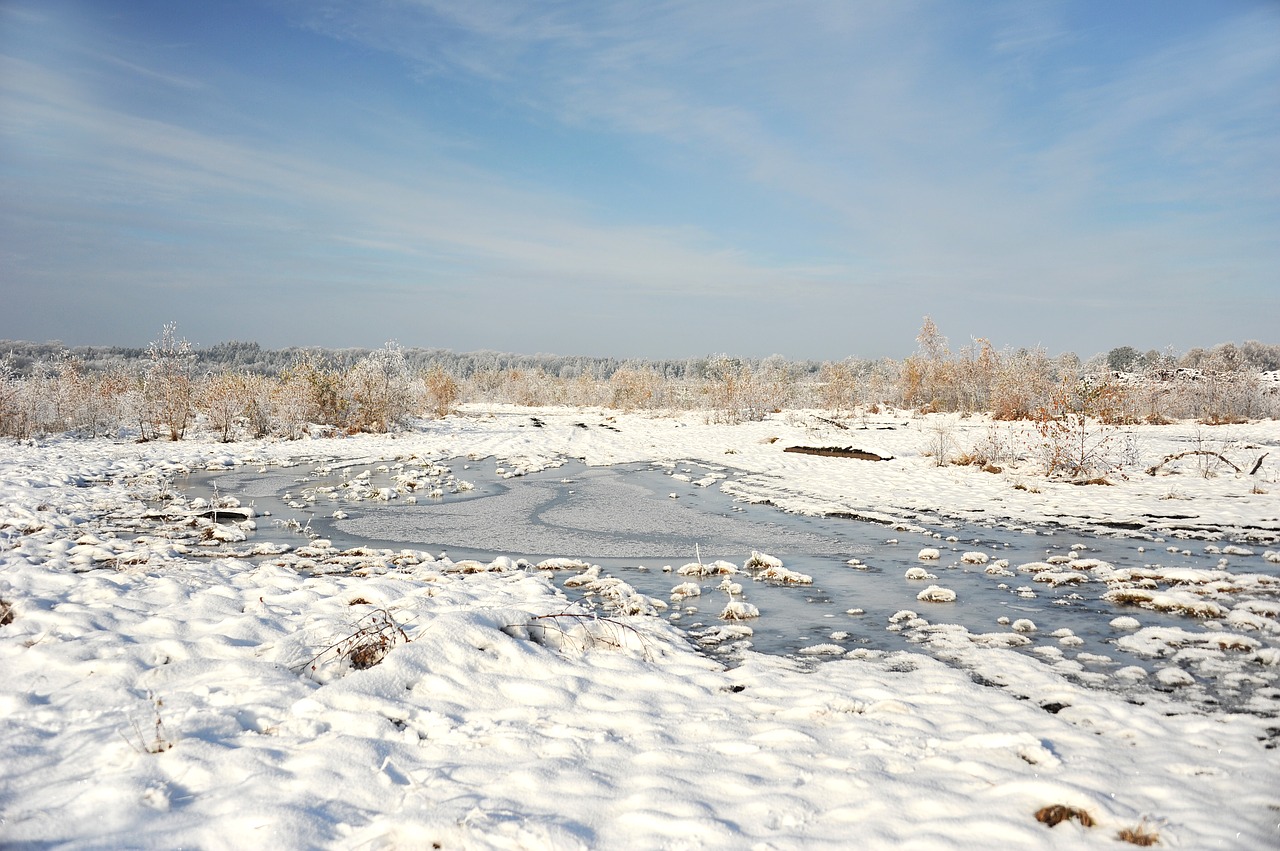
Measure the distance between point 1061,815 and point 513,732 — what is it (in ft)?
7.33

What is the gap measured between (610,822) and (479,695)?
4.61ft

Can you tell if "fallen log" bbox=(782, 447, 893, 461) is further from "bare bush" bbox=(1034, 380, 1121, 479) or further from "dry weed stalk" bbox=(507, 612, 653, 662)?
"dry weed stalk" bbox=(507, 612, 653, 662)

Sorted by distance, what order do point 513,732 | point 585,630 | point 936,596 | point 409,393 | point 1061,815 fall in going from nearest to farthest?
point 1061,815, point 513,732, point 585,630, point 936,596, point 409,393

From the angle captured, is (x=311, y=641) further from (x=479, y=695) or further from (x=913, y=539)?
(x=913, y=539)

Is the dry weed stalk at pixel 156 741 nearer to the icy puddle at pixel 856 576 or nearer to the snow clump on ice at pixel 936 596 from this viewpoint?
the icy puddle at pixel 856 576

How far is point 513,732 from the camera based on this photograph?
332 cm

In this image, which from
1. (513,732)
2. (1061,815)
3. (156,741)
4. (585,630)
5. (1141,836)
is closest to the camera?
(1141,836)

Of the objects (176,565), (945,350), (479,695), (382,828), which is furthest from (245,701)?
(945,350)

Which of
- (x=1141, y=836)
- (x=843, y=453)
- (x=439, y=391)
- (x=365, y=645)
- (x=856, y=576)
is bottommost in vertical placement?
(x=856, y=576)

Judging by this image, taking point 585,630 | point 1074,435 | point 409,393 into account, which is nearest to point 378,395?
point 409,393

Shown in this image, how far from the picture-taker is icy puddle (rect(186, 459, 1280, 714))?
4676 mm

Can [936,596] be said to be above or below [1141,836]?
below

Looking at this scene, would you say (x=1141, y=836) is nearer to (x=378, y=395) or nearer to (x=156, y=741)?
(x=156, y=741)

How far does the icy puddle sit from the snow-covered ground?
263 millimetres
